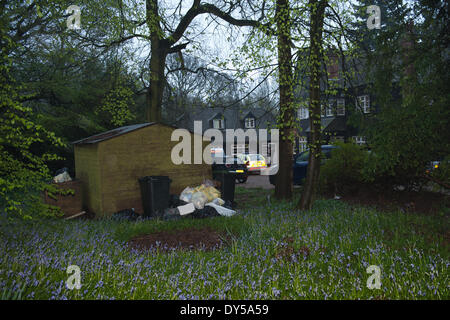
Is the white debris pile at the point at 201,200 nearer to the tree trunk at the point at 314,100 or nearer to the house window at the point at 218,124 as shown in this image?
the tree trunk at the point at 314,100

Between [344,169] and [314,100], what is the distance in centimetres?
301

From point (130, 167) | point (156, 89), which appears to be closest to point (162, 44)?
point (156, 89)

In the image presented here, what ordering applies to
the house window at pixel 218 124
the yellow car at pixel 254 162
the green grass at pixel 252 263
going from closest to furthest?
the green grass at pixel 252 263, the yellow car at pixel 254 162, the house window at pixel 218 124

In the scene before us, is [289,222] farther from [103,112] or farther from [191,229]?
[103,112]

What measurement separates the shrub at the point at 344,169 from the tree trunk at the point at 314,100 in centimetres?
199

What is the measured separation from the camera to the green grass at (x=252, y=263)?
3367mm

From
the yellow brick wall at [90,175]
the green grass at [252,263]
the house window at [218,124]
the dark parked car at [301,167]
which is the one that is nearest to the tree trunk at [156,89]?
the yellow brick wall at [90,175]

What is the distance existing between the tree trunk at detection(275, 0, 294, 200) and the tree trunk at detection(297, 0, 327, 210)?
1.93ft

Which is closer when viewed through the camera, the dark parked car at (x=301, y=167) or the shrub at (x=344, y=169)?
the shrub at (x=344, y=169)

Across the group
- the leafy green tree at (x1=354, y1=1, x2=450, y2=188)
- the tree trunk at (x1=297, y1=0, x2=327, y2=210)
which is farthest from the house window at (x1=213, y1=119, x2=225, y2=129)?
the leafy green tree at (x1=354, y1=1, x2=450, y2=188)

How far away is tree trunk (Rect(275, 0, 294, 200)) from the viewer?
809 cm

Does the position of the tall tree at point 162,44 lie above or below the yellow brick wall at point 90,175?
above

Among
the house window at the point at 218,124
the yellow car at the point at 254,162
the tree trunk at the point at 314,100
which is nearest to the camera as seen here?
the tree trunk at the point at 314,100

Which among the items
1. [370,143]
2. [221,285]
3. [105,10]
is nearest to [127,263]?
[221,285]
